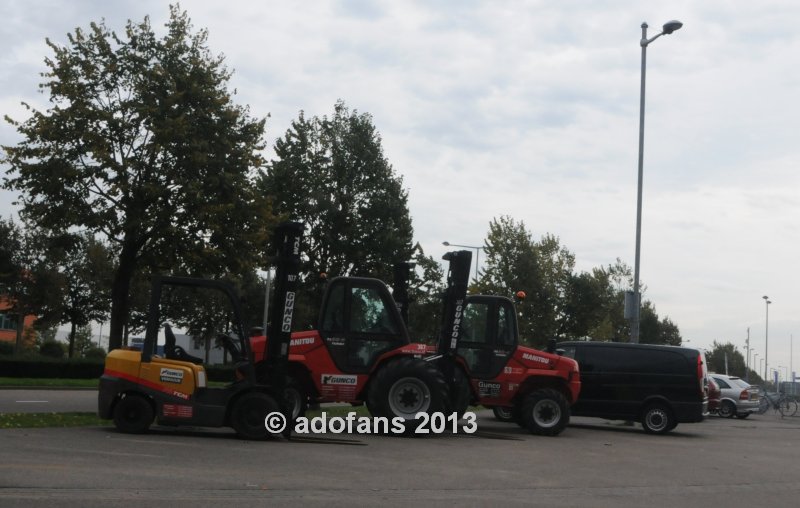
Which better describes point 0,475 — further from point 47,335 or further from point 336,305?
point 47,335

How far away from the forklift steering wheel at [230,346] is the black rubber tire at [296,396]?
1375 millimetres

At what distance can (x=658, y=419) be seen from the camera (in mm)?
20453

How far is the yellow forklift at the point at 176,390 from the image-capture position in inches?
527

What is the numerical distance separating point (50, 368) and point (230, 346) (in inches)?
969

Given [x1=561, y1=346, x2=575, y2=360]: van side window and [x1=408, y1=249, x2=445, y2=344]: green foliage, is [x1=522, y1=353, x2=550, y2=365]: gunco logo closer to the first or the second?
[x1=561, y1=346, x2=575, y2=360]: van side window

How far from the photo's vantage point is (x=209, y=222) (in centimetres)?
2350

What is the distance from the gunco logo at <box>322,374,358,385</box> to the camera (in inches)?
617

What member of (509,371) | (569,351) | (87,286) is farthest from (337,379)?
(87,286)

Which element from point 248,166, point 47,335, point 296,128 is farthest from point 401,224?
Answer: point 47,335

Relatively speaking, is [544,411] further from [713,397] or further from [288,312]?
[713,397]

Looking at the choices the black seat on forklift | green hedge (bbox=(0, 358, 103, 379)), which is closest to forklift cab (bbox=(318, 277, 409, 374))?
the black seat on forklift

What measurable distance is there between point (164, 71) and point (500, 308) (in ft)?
37.7

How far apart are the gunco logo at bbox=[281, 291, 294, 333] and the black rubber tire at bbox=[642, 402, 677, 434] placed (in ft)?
31.3

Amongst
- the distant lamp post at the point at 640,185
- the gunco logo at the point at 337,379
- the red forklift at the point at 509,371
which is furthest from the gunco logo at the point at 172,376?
the distant lamp post at the point at 640,185
